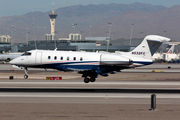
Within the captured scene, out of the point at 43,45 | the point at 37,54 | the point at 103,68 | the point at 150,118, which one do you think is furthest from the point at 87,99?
the point at 43,45

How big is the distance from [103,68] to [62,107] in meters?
16.0

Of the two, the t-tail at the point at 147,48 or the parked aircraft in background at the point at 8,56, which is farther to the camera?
the parked aircraft in background at the point at 8,56

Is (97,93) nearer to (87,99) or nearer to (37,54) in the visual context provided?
(87,99)

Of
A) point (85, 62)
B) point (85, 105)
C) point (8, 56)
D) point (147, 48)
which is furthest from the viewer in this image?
point (8, 56)

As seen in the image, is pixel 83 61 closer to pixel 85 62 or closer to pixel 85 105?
pixel 85 62

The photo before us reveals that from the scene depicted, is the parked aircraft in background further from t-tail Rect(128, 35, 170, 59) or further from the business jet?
t-tail Rect(128, 35, 170, 59)

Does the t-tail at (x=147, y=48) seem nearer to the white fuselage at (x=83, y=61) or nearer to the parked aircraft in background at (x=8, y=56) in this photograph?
the white fuselage at (x=83, y=61)

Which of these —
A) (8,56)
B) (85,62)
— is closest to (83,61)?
(85,62)

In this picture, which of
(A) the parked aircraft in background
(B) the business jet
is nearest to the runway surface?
(B) the business jet

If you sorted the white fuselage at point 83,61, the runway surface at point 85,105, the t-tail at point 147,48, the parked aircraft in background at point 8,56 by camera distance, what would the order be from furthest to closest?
1. the parked aircraft in background at point 8,56
2. the t-tail at point 147,48
3. the white fuselage at point 83,61
4. the runway surface at point 85,105

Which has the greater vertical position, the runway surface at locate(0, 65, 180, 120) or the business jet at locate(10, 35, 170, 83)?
the business jet at locate(10, 35, 170, 83)

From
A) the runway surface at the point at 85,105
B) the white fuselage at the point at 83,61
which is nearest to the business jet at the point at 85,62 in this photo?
the white fuselage at the point at 83,61

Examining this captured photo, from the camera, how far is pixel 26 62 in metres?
37.9

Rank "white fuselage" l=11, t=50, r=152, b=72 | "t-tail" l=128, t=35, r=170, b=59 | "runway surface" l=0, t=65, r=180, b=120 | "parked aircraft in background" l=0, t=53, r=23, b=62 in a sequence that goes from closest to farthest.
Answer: "runway surface" l=0, t=65, r=180, b=120 → "white fuselage" l=11, t=50, r=152, b=72 → "t-tail" l=128, t=35, r=170, b=59 → "parked aircraft in background" l=0, t=53, r=23, b=62
